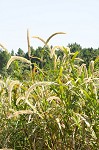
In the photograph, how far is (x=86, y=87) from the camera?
2.24 meters

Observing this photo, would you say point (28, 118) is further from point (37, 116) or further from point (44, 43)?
point (44, 43)

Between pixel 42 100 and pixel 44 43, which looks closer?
pixel 42 100

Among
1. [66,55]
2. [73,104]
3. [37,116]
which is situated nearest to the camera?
[73,104]

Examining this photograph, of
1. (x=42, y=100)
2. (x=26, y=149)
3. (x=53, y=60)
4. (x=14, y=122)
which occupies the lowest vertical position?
(x=26, y=149)

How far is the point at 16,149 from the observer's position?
237cm

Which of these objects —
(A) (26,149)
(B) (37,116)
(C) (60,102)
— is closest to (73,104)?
(C) (60,102)

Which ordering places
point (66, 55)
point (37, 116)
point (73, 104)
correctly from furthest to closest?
point (66, 55)
point (37, 116)
point (73, 104)

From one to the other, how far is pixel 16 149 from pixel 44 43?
2.69 feet

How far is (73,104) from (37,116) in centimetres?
30

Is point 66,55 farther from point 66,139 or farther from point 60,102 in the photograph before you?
point 66,139

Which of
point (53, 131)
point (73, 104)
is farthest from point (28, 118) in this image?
point (73, 104)

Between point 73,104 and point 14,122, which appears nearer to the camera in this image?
point 73,104

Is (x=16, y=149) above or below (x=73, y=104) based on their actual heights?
below

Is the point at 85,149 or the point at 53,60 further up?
the point at 53,60
